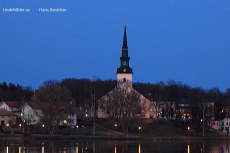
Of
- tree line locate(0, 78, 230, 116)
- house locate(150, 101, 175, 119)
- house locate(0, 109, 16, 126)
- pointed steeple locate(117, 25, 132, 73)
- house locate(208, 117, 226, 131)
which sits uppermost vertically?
pointed steeple locate(117, 25, 132, 73)

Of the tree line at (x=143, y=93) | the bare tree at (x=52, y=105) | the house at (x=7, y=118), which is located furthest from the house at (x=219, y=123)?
the house at (x=7, y=118)

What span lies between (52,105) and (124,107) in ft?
44.2

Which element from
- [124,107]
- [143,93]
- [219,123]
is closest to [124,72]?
[143,93]

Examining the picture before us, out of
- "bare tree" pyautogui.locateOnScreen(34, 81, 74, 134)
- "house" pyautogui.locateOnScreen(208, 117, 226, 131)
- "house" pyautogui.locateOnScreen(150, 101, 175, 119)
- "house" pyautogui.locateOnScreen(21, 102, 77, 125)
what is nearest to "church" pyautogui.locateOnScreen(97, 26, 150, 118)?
"house" pyautogui.locateOnScreen(150, 101, 175, 119)

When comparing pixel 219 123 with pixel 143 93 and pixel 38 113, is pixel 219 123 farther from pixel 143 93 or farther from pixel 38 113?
pixel 38 113

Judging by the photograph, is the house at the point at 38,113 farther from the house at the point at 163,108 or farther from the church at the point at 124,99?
the house at the point at 163,108

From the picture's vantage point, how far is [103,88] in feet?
410

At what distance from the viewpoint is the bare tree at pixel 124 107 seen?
84.2 metres

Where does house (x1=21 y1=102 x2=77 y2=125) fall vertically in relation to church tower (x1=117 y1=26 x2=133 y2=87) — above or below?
below

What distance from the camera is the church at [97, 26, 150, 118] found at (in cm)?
8656

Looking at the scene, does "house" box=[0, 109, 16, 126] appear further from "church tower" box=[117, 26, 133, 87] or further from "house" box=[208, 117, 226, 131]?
"house" box=[208, 117, 226, 131]

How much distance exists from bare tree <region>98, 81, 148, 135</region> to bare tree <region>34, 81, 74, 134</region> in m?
9.06

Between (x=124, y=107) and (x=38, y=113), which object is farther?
(x=124, y=107)

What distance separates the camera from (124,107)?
86.5 m
